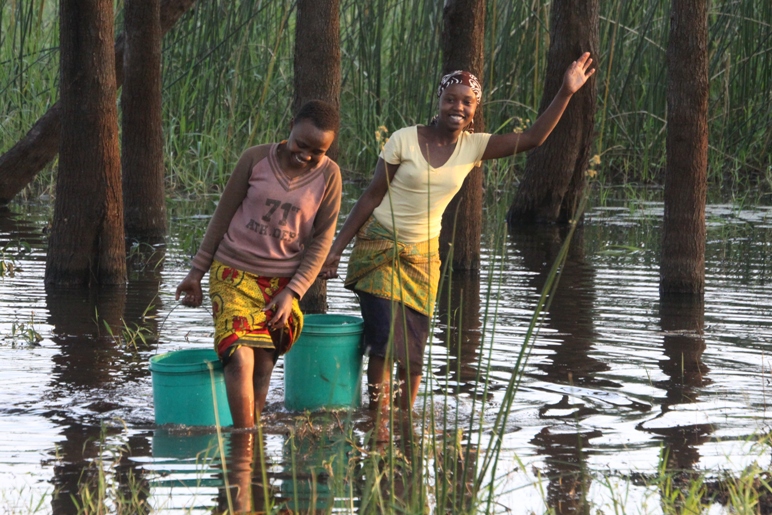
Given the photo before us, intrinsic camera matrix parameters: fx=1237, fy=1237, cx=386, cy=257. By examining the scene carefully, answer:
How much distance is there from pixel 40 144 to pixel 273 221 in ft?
18.1

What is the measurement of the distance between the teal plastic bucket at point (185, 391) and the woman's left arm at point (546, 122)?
4.53 ft

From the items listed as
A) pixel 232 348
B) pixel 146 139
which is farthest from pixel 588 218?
pixel 232 348

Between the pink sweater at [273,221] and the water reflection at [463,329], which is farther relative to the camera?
the water reflection at [463,329]

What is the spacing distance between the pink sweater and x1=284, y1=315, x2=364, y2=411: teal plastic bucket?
0.35 metres

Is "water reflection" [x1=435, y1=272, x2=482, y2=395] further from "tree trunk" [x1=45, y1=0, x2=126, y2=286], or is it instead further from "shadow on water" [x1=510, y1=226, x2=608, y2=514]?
"tree trunk" [x1=45, y1=0, x2=126, y2=286]

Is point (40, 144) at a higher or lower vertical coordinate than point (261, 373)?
higher

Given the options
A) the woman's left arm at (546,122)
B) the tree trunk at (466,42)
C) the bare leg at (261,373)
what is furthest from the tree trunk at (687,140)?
the bare leg at (261,373)

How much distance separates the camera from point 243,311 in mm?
4434

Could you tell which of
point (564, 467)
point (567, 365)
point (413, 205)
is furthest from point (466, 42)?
point (564, 467)

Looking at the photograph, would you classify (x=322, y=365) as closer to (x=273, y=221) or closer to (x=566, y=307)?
(x=273, y=221)

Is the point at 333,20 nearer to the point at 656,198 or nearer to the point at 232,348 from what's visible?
the point at 232,348

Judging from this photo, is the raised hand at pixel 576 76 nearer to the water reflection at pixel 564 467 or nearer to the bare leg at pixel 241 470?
the water reflection at pixel 564 467

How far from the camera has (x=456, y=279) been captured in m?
8.19

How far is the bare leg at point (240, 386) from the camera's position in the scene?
4.36 metres
